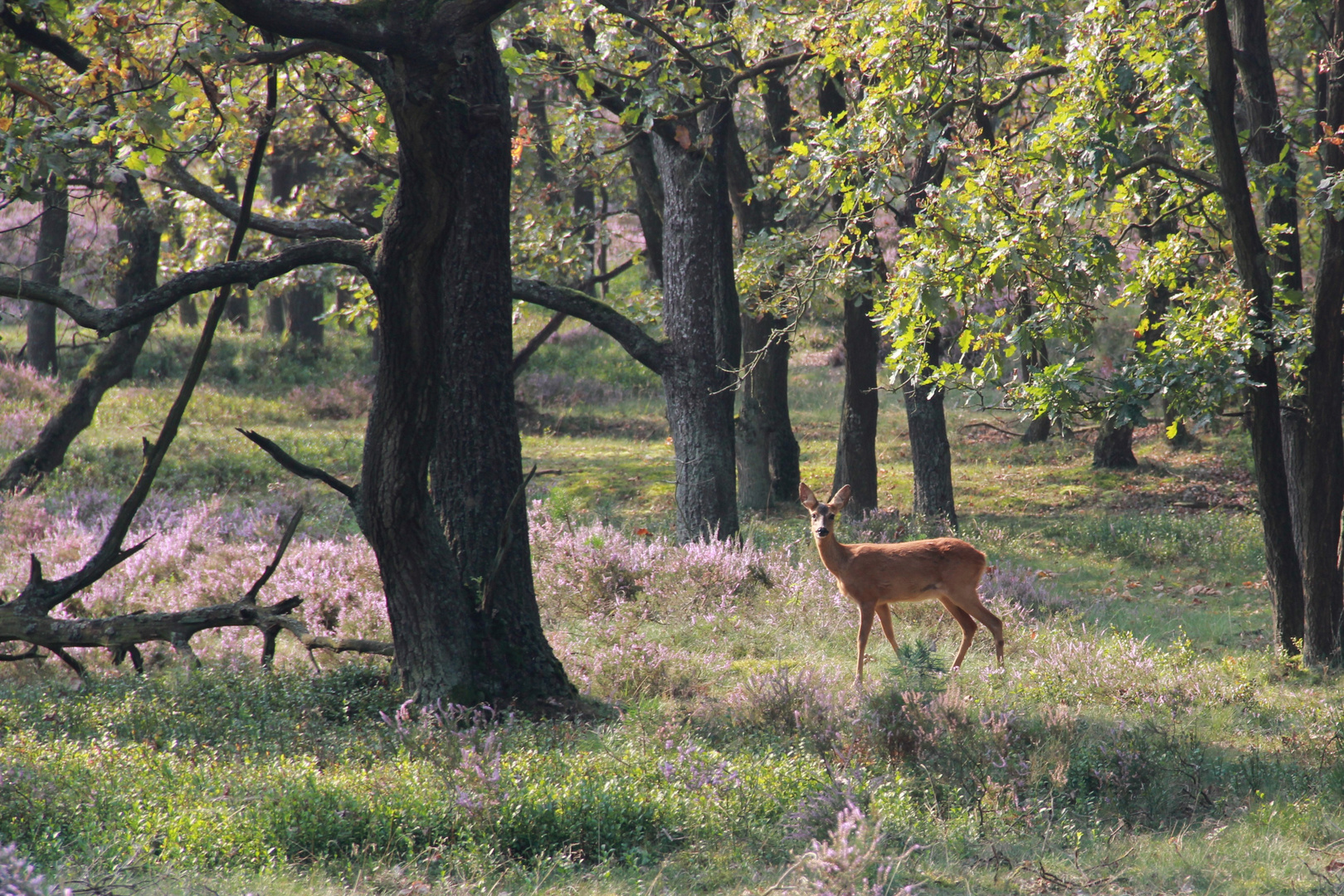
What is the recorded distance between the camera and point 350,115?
10.0 m

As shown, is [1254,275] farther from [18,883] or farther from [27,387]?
[27,387]

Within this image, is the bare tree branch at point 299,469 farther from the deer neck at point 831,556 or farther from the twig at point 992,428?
the twig at point 992,428

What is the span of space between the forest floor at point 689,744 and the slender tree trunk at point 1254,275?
148cm

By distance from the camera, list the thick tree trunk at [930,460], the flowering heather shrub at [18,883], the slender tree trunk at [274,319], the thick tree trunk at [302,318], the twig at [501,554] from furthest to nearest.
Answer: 1. the slender tree trunk at [274,319]
2. the thick tree trunk at [302,318]
3. the thick tree trunk at [930,460]
4. the twig at [501,554]
5. the flowering heather shrub at [18,883]

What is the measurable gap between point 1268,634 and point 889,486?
975cm

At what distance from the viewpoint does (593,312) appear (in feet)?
38.3

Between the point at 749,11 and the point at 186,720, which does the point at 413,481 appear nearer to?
the point at 186,720

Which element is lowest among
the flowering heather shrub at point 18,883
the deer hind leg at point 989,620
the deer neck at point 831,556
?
the deer hind leg at point 989,620

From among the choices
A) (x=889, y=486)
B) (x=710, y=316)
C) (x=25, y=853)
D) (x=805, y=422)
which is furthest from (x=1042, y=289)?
(x=805, y=422)

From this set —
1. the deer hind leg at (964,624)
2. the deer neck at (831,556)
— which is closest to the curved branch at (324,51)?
the deer neck at (831,556)

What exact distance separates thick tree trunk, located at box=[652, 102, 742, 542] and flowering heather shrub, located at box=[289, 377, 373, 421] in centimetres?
1524

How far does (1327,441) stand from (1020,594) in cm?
352

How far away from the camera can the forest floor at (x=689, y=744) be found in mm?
5223

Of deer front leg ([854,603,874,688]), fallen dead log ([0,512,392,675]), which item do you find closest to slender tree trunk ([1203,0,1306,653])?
deer front leg ([854,603,874,688])
